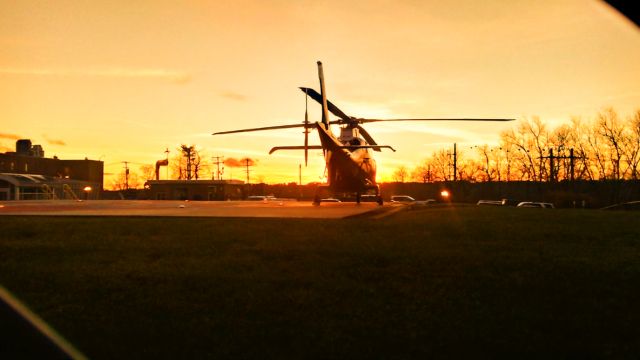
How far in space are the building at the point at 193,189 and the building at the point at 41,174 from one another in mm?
10191

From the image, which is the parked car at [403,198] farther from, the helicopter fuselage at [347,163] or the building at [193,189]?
the helicopter fuselage at [347,163]

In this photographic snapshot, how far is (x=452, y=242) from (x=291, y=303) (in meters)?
5.30

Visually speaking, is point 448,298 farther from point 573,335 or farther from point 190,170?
point 190,170

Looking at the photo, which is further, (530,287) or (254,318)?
(530,287)

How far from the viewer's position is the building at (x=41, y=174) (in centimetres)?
6444

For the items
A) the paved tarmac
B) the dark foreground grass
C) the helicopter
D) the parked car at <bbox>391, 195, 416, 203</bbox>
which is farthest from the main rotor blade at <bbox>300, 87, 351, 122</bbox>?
the parked car at <bbox>391, 195, 416, 203</bbox>

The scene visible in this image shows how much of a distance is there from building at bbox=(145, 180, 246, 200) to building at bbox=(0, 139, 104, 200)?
1019 cm

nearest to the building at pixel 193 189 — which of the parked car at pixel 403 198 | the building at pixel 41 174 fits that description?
the building at pixel 41 174

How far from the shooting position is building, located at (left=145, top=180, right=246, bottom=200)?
257ft

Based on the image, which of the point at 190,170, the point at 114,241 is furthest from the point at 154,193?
the point at 114,241

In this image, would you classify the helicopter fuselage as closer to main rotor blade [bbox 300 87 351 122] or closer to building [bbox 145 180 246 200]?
main rotor blade [bbox 300 87 351 122]

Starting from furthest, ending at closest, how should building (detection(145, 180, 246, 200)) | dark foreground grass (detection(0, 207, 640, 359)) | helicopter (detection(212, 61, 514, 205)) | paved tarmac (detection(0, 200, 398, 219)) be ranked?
building (detection(145, 180, 246, 200))
helicopter (detection(212, 61, 514, 205))
paved tarmac (detection(0, 200, 398, 219))
dark foreground grass (detection(0, 207, 640, 359))

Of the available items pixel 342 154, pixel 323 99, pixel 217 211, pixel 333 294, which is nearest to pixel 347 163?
pixel 342 154

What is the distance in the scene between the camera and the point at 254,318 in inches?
205
